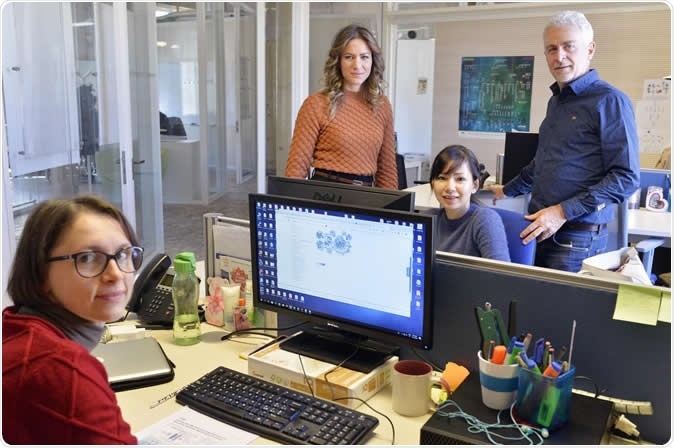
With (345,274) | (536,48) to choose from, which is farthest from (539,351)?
(536,48)

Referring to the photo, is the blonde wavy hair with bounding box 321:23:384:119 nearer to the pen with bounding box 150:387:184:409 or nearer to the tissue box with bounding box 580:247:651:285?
the tissue box with bounding box 580:247:651:285

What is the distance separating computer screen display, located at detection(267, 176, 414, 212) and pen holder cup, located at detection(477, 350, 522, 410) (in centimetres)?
47

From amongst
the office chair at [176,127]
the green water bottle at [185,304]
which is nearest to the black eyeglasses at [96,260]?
the green water bottle at [185,304]

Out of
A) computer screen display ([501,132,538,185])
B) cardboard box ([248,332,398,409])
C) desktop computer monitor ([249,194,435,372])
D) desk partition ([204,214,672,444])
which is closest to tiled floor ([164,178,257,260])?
computer screen display ([501,132,538,185])

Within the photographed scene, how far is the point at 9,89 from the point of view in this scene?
3.21m

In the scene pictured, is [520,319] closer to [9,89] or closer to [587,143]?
[587,143]

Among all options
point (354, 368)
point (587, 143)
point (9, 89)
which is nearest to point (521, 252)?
point (587, 143)

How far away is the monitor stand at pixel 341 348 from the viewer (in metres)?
1.46

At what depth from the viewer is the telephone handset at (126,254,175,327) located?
184 cm

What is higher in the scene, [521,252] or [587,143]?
[587,143]

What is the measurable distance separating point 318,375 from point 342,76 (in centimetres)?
162

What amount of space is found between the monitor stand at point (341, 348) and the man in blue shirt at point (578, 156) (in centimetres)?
91

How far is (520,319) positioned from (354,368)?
1.27 feet

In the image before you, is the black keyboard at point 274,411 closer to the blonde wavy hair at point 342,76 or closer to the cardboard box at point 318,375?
the cardboard box at point 318,375
